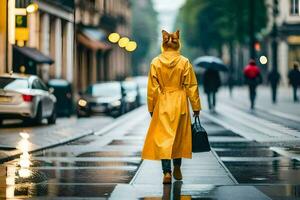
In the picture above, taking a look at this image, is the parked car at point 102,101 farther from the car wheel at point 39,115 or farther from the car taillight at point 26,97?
the car taillight at point 26,97

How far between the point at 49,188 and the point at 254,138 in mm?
9105

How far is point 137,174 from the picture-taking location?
10.7 metres

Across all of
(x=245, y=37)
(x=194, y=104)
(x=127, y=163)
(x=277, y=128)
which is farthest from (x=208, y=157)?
(x=245, y=37)

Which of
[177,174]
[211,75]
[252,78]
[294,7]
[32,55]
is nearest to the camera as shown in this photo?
[177,174]

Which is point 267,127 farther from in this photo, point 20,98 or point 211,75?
point 211,75

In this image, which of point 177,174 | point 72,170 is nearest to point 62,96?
point 72,170

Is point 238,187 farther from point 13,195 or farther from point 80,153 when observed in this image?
point 80,153

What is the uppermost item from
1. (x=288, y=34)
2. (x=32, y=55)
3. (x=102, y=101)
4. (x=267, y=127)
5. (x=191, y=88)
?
(x=288, y=34)

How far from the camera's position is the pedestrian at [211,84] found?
31344 millimetres

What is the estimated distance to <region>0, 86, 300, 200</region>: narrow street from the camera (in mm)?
8844

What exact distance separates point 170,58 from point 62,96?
66.3 feet

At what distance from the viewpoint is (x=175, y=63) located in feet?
31.7

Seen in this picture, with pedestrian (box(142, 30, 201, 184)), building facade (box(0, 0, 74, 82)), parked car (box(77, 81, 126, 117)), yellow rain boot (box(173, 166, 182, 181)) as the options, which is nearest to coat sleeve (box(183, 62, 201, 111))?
pedestrian (box(142, 30, 201, 184))

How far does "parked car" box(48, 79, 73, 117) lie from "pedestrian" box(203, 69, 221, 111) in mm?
5538
